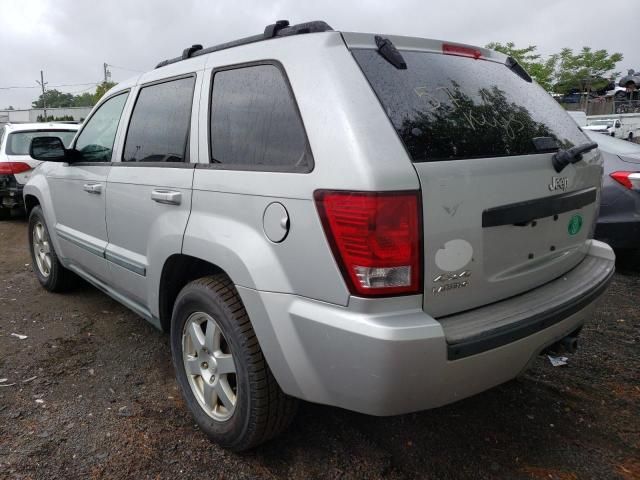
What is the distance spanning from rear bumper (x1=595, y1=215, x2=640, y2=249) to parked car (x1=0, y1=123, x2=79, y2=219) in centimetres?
804

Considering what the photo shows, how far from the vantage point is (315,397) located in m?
1.94

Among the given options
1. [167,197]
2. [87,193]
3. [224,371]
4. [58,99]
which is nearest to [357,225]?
[224,371]

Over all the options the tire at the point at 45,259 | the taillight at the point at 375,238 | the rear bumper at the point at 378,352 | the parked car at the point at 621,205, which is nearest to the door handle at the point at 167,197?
the rear bumper at the point at 378,352

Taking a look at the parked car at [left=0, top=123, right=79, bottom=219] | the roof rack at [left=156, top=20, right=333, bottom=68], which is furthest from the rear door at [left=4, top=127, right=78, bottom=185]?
the roof rack at [left=156, top=20, right=333, bottom=68]

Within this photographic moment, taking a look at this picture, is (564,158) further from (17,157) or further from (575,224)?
(17,157)

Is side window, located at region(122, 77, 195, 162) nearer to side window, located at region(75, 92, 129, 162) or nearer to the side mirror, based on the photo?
side window, located at region(75, 92, 129, 162)

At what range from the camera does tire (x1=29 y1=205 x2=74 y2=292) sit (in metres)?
4.45

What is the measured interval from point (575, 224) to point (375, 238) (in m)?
1.26

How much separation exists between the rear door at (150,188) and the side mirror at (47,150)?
0.77 metres

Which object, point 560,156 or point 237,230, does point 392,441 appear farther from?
point 560,156

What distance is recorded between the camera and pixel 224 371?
91.4 inches

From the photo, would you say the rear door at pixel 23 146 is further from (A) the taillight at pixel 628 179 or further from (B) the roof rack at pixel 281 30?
(A) the taillight at pixel 628 179

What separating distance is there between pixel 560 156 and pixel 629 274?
11.5 ft

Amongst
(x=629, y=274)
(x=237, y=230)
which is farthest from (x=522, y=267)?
(x=629, y=274)
